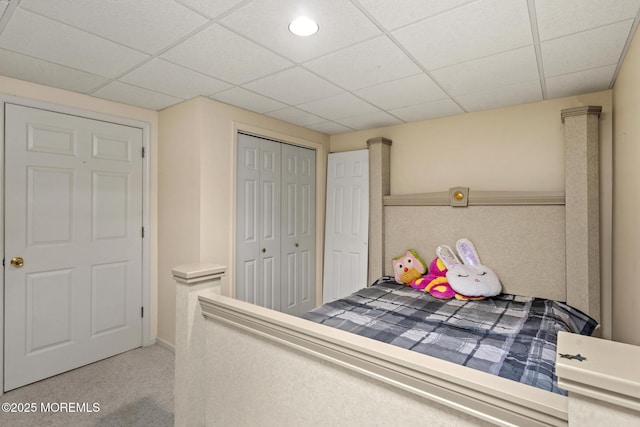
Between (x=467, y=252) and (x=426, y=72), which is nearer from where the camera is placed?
(x=426, y=72)

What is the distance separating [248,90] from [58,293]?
230cm

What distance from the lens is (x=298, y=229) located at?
3.85 m

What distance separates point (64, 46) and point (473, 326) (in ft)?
10.0

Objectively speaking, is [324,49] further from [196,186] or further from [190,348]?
[190,348]

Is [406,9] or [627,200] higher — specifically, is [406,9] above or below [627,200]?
above

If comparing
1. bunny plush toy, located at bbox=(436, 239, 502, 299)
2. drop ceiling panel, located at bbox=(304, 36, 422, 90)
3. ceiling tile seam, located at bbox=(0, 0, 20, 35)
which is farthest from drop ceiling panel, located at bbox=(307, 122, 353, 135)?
ceiling tile seam, located at bbox=(0, 0, 20, 35)

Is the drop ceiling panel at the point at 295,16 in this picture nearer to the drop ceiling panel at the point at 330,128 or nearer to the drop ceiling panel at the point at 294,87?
the drop ceiling panel at the point at 294,87

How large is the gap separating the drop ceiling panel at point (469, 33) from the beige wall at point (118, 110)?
2.55m

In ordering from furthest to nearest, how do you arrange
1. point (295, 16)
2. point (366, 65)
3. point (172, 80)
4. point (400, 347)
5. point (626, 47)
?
point (172, 80) < point (366, 65) < point (626, 47) < point (295, 16) < point (400, 347)

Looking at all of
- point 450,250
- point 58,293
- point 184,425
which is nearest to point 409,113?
point 450,250

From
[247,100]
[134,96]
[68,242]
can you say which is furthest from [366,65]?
[68,242]

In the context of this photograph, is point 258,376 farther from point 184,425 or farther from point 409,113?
point 409,113

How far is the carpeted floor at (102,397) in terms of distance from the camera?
2.12 m

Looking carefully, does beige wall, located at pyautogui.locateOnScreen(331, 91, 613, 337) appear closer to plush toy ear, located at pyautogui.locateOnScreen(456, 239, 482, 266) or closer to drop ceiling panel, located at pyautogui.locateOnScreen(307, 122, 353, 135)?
drop ceiling panel, located at pyautogui.locateOnScreen(307, 122, 353, 135)
